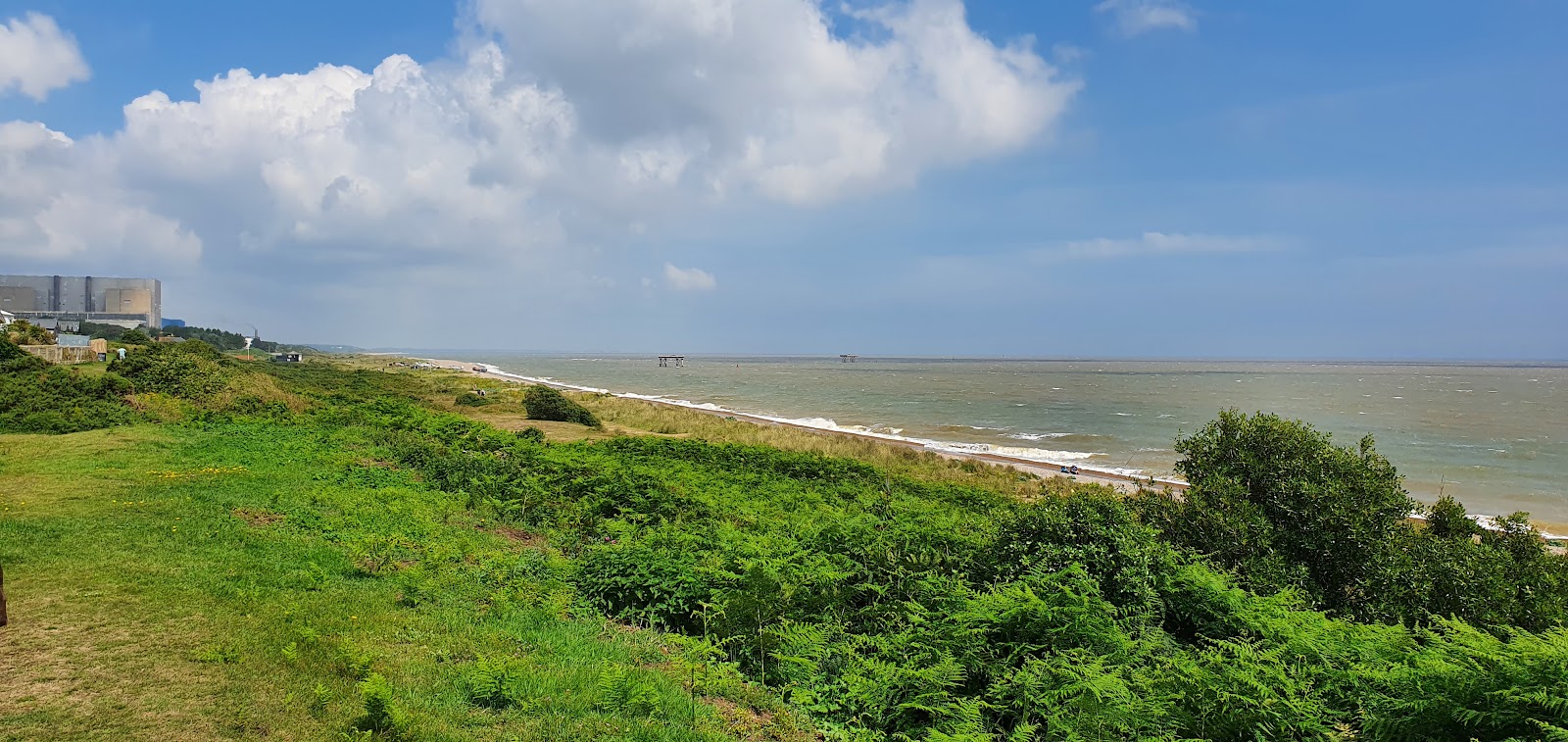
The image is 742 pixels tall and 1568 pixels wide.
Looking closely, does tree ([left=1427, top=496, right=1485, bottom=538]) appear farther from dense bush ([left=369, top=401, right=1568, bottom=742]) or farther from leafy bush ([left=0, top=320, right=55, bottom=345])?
leafy bush ([left=0, top=320, right=55, bottom=345])

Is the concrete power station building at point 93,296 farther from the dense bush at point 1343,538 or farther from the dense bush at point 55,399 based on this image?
the dense bush at point 1343,538

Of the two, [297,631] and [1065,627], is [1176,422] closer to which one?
[1065,627]

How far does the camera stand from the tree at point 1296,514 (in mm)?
10508

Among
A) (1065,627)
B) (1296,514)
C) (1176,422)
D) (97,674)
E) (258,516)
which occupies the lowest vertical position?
(1176,422)

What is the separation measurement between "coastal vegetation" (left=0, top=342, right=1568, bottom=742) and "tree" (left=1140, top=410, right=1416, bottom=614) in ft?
0.15

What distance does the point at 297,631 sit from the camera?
24.1ft

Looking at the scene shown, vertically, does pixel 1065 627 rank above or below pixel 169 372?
below

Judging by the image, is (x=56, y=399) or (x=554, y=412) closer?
(x=56, y=399)

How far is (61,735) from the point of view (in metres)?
5.27

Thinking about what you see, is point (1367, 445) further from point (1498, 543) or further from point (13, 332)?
point (13, 332)

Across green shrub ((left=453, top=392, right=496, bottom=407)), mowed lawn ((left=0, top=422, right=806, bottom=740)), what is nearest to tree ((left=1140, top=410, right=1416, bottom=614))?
mowed lawn ((left=0, top=422, right=806, bottom=740))

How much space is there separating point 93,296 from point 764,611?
231 m

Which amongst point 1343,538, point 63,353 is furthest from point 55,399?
point 1343,538

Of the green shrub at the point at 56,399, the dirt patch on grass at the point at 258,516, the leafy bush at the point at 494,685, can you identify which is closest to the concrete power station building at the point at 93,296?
the green shrub at the point at 56,399
